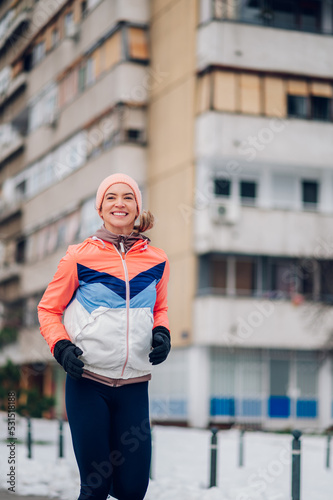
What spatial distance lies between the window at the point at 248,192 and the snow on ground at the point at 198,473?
48.2 ft

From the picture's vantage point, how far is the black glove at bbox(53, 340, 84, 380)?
4629 mm

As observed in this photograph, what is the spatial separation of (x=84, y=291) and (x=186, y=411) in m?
27.1

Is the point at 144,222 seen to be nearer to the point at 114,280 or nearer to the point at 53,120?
the point at 114,280

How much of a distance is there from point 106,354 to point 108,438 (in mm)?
395

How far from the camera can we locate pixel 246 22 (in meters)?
32.1

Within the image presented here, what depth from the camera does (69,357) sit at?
463 cm

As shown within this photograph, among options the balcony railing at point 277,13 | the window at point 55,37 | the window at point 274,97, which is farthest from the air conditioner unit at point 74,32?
the window at point 274,97

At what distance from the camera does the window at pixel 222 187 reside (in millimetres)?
32250

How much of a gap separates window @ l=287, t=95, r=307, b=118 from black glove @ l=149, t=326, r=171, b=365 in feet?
92.8

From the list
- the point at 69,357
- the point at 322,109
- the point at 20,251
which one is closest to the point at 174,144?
the point at 322,109

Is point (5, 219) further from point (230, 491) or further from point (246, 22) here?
point (230, 491)

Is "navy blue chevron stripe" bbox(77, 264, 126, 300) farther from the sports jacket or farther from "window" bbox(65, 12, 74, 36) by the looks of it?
"window" bbox(65, 12, 74, 36)

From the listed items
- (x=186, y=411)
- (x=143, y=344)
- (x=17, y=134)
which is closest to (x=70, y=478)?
(x=143, y=344)

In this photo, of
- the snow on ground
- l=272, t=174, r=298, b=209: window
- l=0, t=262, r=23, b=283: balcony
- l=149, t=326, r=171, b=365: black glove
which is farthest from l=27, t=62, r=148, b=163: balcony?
l=149, t=326, r=171, b=365: black glove
